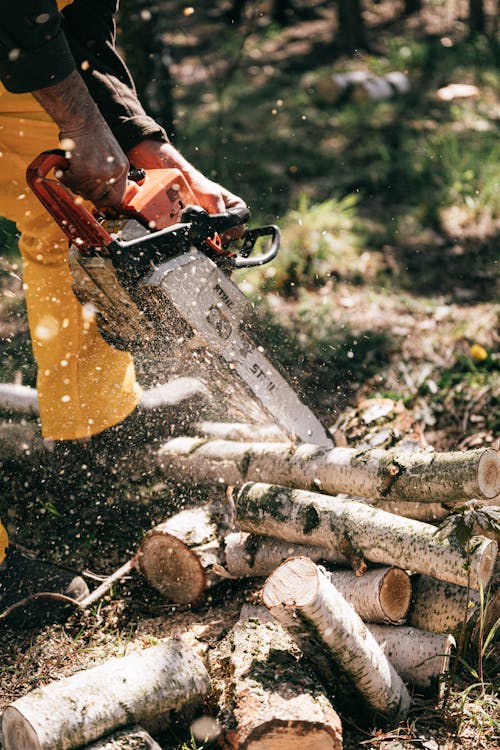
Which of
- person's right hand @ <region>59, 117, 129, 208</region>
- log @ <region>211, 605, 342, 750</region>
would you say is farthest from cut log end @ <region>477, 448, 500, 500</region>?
person's right hand @ <region>59, 117, 129, 208</region>

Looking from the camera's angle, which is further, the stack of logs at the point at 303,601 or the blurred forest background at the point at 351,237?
the blurred forest background at the point at 351,237

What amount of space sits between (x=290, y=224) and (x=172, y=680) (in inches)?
147

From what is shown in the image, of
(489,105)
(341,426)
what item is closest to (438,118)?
(489,105)

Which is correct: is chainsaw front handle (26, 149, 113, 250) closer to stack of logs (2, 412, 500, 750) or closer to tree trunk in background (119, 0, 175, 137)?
stack of logs (2, 412, 500, 750)

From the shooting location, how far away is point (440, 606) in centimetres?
239

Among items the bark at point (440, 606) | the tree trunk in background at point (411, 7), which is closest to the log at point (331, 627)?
the bark at point (440, 606)

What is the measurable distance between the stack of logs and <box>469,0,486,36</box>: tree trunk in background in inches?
326

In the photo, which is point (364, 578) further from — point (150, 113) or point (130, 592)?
point (150, 113)

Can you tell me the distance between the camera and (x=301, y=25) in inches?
426

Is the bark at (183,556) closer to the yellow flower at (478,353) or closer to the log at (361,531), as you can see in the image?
the log at (361,531)

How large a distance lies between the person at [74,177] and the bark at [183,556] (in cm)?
33

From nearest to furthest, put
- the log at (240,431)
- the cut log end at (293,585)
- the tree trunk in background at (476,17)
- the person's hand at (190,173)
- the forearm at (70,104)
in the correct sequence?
the cut log end at (293,585) < the forearm at (70,104) < the person's hand at (190,173) < the log at (240,431) < the tree trunk in background at (476,17)

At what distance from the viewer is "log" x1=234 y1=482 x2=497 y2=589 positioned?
228 centimetres

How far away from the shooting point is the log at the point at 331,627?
2080 millimetres
